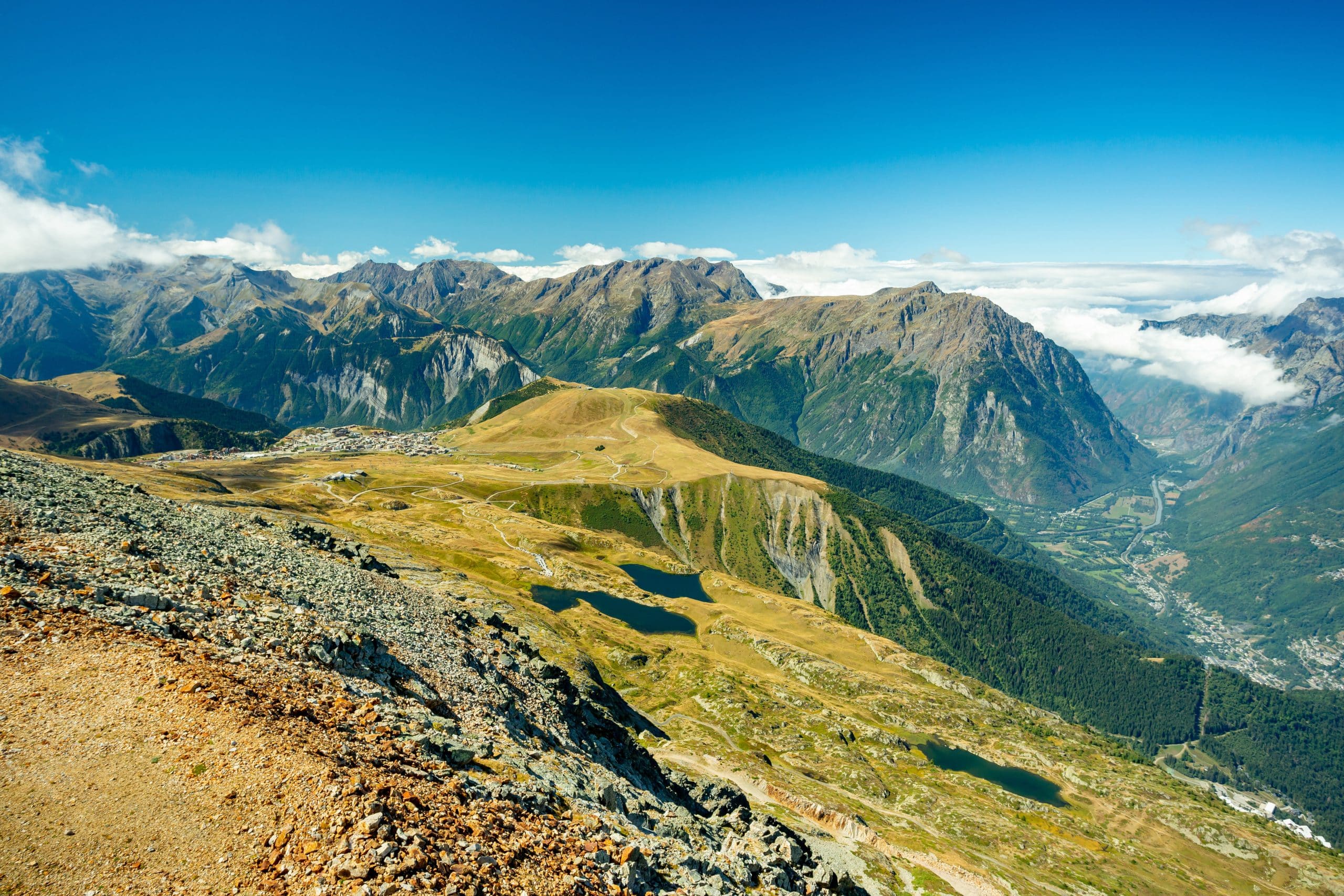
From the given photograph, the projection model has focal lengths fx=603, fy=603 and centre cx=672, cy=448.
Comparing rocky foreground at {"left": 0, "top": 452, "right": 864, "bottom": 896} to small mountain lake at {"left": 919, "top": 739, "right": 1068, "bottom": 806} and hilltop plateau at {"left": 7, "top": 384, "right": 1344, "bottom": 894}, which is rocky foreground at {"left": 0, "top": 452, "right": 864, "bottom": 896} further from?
small mountain lake at {"left": 919, "top": 739, "right": 1068, "bottom": 806}

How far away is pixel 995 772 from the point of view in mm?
170750

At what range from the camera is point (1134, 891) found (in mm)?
117438

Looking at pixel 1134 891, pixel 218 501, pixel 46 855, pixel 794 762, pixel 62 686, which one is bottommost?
pixel 1134 891

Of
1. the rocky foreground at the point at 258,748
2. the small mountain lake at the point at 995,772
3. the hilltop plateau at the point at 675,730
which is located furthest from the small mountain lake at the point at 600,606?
the rocky foreground at the point at 258,748

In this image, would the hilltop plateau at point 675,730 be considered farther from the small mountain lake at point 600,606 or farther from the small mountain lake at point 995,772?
the small mountain lake at point 600,606

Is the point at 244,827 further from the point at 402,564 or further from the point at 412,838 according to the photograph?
the point at 402,564

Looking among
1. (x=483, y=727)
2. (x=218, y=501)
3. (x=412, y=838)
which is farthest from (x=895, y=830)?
(x=218, y=501)

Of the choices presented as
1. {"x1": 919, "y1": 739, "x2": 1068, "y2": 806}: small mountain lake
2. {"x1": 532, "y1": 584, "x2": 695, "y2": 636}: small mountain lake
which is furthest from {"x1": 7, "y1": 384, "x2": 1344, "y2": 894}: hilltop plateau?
{"x1": 532, "y1": 584, "x2": 695, "y2": 636}: small mountain lake

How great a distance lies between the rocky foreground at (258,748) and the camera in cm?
2014

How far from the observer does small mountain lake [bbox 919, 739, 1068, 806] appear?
162125mm

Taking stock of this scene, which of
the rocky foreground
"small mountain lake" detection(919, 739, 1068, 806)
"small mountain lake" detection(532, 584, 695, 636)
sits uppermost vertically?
the rocky foreground

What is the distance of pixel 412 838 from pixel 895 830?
105 meters

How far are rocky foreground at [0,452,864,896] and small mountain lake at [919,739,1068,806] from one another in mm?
136468

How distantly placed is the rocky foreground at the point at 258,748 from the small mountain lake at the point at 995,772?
13647 cm
